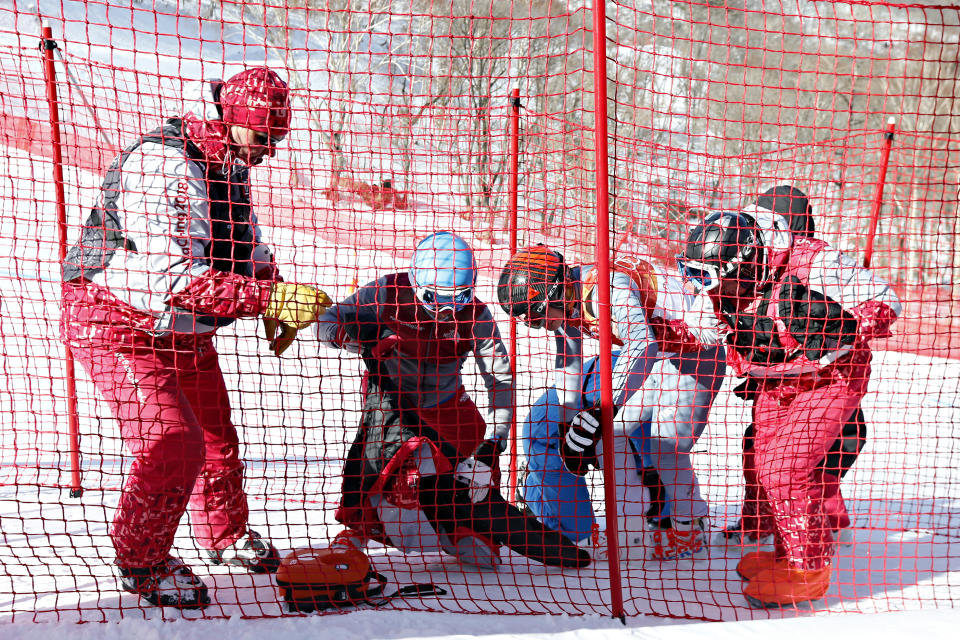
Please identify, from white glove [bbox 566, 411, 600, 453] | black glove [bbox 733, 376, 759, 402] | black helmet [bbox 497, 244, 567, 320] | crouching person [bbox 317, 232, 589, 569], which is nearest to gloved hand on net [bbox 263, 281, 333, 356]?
crouching person [bbox 317, 232, 589, 569]

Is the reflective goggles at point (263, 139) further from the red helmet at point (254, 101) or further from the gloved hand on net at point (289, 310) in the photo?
the gloved hand on net at point (289, 310)

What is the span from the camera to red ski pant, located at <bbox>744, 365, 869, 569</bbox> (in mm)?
3158

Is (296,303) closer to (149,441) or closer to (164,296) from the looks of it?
(164,296)

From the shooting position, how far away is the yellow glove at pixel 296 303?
269cm

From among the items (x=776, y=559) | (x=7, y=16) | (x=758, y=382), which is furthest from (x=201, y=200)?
(x=7, y=16)

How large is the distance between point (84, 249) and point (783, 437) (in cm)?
314

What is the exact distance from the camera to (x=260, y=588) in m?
2.96

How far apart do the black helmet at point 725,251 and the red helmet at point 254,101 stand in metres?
1.87

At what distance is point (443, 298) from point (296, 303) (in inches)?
26.1

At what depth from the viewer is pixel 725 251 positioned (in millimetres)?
3162

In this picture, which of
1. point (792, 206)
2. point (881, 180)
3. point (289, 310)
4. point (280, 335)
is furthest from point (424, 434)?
point (881, 180)

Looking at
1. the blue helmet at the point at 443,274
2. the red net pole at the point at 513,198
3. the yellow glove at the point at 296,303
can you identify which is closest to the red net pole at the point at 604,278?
the blue helmet at the point at 443,274

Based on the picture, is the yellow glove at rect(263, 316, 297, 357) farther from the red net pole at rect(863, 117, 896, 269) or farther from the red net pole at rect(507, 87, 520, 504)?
the red net pole at rect(863, 117, 896, 269)

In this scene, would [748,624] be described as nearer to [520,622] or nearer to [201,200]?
[520,622]
